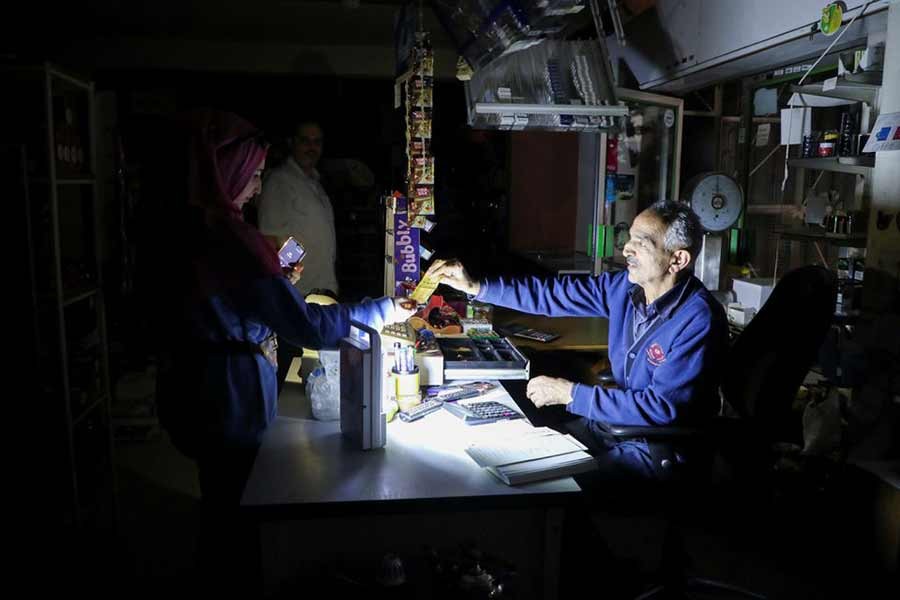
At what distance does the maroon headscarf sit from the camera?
191 centimetres

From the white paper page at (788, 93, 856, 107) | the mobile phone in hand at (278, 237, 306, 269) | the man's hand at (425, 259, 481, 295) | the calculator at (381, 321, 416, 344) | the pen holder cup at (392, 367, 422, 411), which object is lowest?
the pen holder cup at (392, 367, 422, 411)

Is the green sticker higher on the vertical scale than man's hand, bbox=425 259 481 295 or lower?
higher

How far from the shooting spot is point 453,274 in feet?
9.04

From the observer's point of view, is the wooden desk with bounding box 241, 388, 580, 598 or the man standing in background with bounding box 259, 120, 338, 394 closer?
the wooden desk with bounding box 241, 388, 580, 598

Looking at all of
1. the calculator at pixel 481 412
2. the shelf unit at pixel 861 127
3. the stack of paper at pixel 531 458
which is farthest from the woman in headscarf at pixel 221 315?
the shelf unit at pixel 861 127

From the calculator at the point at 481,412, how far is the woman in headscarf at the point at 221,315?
440 mm

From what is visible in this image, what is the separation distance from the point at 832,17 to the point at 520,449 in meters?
2.08

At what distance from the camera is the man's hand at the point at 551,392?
7.70ft

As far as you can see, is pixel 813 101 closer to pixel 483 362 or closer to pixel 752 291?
pixel 752 291

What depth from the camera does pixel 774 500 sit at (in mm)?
3195

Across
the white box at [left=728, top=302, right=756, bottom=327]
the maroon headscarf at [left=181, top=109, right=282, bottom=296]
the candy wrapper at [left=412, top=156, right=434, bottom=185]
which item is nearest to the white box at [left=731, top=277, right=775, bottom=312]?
the white box at [left=728, top=302, right=756, bottom=327]

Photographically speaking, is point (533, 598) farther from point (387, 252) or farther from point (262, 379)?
point (387, 252)

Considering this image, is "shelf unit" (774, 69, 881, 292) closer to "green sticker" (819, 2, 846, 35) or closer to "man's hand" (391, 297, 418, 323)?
"green sticker" (819, 2, 846, 35)

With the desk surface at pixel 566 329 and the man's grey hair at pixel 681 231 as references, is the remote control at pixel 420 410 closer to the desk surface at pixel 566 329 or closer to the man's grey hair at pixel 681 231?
the man's grey hair at pixel 681 231
